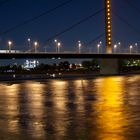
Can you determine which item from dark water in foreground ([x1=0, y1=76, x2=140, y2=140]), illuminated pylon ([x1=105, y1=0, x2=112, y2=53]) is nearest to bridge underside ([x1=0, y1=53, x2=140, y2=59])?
illuminated pylon ([x1=105, y1=0, x2=112, y2=53])

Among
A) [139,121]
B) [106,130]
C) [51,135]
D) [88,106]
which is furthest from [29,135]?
[88,106]

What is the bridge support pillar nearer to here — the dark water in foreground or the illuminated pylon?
the illuminated pylon

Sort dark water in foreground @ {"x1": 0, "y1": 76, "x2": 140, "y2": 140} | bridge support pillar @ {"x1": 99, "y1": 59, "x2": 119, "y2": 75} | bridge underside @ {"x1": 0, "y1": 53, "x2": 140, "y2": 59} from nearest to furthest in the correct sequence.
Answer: dark water in foreground @ {"x1": 0, "y1": 76, "x2": 140, "y2": 140} < bridge underside @ {"x1": 0, "y1": 53, "x2": 140, "y2": 59} < bridge support pillar @ {"x1": 99, "y1": 59, "x2": 119, "y2": 75}

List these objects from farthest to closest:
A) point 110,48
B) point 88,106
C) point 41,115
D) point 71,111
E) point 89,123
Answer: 1. point 110,48
2. point 88,106
3. point 71,111
4. point 41,115
5. point 89,123

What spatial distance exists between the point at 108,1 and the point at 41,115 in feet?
245

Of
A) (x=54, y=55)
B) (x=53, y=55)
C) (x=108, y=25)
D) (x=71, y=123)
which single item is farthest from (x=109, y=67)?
(x=71, y=123)

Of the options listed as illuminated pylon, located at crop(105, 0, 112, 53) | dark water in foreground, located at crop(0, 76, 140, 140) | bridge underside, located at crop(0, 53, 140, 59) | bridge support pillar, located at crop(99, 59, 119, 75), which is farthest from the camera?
bridge support pillar, located at crop(99, 59, 119, 75)

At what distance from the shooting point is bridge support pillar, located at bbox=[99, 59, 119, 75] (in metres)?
90.5

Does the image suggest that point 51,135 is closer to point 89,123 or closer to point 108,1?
point 89,123

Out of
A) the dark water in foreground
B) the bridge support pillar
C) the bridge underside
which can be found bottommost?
the dark water in foreground

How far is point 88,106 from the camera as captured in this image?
23.2 m

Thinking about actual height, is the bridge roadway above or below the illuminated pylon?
below

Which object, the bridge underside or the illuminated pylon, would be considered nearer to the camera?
the bridge underside

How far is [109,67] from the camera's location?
9206 cm
